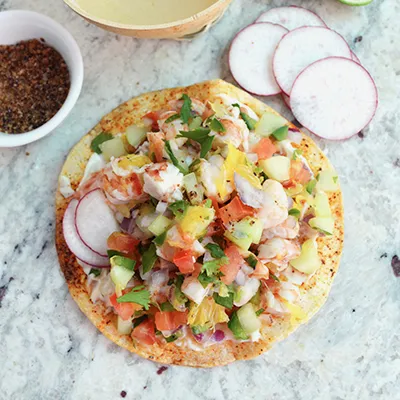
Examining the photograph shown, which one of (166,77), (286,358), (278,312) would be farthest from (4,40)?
(286,358)

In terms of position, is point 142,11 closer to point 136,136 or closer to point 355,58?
point 136,136

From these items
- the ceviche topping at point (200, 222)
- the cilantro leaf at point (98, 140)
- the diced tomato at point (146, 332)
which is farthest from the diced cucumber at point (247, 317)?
the cilantro leaf at point (98, 140)

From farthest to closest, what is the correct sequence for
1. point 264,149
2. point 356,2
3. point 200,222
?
point 356,2, point 264,149, point 200,222

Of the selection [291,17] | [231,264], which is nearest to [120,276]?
[231,264]

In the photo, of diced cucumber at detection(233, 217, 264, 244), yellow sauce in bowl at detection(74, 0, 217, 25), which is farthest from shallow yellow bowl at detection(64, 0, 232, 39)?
diced cucumber at detection(233, 217, 264, 244)

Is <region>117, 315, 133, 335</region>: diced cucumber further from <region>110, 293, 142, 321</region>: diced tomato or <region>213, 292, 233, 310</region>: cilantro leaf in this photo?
<region>213, 292, 233, 310</region>: cilantro leaf

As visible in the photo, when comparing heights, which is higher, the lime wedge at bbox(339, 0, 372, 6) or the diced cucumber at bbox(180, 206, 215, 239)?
the lime wedge at bbox(339, 0, 372, 6)

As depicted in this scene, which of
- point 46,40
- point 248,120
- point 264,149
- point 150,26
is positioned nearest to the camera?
point 150,26
